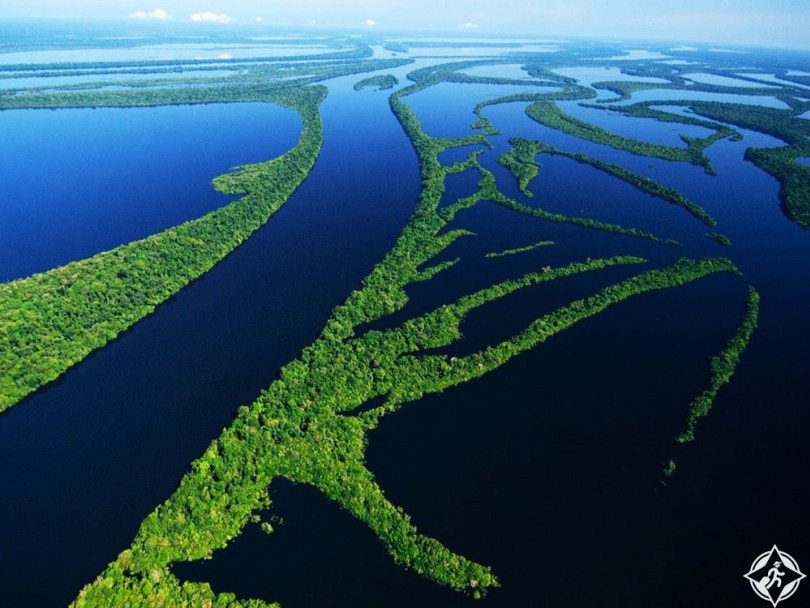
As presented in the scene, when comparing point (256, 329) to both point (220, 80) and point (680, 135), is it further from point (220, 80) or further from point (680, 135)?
point (220, 80)

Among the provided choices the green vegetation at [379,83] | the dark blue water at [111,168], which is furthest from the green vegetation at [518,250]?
the green vegetation at [379,83]

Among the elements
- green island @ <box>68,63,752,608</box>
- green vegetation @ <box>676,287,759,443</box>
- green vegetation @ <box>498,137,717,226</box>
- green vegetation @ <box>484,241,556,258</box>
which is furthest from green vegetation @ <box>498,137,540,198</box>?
green vegetation @ <box>676,287,759,443</box>

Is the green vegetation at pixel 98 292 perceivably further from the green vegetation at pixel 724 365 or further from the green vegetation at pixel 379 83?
the green vegetation at pixel 379 83

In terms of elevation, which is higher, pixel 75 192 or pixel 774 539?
pixel 75 192

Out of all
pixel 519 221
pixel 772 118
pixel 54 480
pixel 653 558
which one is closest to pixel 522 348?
pixel 653 558

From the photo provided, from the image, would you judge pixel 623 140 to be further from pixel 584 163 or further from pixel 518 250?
pixel 518 250

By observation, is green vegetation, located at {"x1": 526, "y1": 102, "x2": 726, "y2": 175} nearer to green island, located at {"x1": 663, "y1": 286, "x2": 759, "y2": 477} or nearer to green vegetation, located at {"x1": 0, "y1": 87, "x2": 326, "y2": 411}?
green island, located at {"x1": 663, "y1": 286, "x2": 759, "y2": 477}
